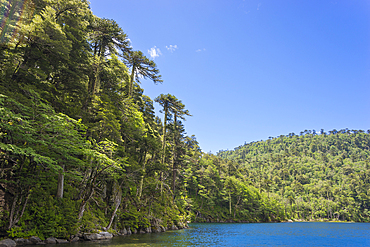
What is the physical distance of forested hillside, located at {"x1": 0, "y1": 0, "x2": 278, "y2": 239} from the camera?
12750 mm

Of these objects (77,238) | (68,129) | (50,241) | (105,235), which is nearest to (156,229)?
(105,235)

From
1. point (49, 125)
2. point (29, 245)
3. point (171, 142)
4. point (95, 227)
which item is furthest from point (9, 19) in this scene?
point (171, 142)

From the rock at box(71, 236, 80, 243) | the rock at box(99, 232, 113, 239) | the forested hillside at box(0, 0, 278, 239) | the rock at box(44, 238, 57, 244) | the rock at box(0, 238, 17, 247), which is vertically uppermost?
the forested hillside at box(0, 0, 278, 239)

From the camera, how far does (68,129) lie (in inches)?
533

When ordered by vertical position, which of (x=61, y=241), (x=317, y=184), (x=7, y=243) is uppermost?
(x=317, y=184)

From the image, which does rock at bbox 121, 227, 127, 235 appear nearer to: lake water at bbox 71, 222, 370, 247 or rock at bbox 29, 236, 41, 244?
lake water at bbox 71, 222, 370, 247

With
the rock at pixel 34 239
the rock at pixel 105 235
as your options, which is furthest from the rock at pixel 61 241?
the rock at pixel 105 235

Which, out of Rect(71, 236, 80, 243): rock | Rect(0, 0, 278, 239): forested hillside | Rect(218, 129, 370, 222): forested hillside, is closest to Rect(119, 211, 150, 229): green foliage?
Rect(0, 0, 278, 239): forested hillside

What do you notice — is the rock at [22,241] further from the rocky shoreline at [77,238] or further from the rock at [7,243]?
the rock at [7,243]

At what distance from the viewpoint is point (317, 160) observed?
17662cm

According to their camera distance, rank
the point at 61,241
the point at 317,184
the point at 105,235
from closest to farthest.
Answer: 1. the point at 61,241
2. the point at 105,235
3. the point at 317,184

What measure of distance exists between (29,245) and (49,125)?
7216 mm

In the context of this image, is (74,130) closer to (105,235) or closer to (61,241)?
(61,241)

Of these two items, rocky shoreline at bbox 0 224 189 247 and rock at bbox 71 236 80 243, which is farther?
rock at bbox 71 236 80 243
